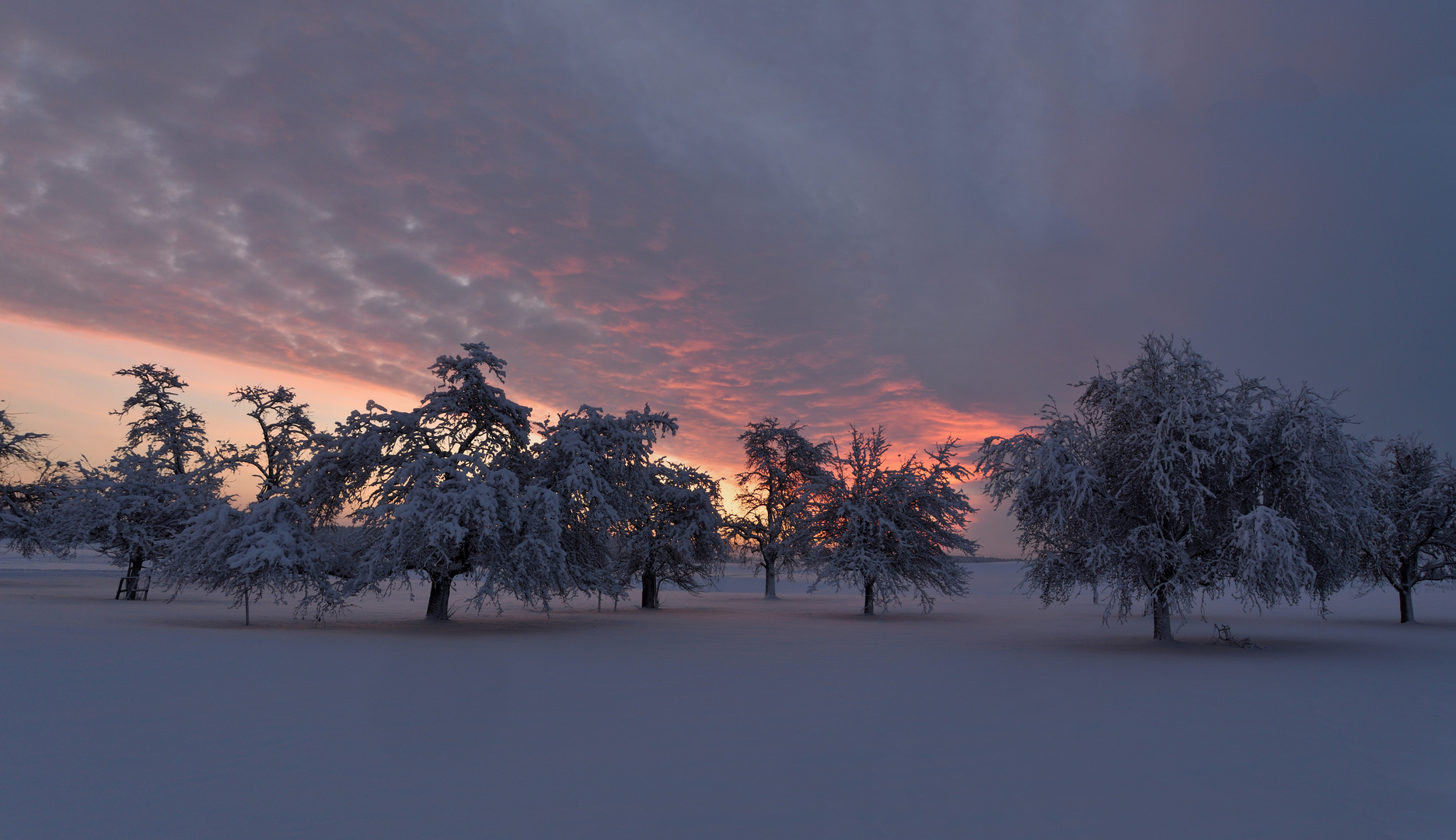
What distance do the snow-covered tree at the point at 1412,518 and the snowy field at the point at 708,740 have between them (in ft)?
46.2

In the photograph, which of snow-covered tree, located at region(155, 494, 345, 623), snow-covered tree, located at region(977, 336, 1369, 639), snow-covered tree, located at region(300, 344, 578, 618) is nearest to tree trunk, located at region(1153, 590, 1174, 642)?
snow-covered tree, located at region(977, 336, 1369, 639)

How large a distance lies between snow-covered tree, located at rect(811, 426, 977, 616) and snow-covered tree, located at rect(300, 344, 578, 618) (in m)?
13.3

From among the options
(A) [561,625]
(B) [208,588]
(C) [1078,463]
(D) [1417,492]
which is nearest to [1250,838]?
(C) [1078,463]

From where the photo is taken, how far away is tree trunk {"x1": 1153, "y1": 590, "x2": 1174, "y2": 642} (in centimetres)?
2341

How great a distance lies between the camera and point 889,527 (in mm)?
34250

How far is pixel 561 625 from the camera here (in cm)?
2930

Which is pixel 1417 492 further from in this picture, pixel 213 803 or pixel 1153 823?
pixel 213 803

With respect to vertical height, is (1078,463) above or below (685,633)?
above

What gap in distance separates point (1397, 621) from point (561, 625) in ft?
126

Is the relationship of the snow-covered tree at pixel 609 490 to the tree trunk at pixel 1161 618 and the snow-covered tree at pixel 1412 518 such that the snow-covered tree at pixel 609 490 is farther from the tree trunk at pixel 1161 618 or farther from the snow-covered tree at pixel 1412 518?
the snow-covered tree at pixel 1412 518

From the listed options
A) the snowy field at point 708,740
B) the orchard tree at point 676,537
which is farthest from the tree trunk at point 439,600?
the orchard tree at point 676,537

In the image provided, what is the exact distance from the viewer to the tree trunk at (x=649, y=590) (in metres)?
41.4

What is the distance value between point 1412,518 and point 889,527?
867 inches

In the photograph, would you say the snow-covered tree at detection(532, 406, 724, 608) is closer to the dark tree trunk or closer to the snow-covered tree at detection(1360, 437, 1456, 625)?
the dark tree trunk
